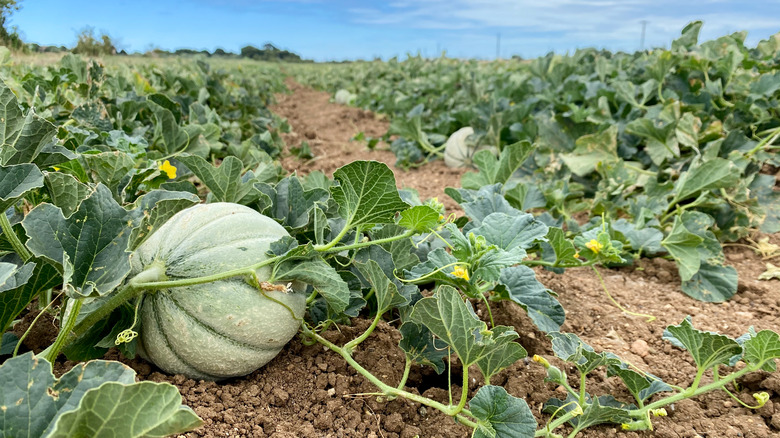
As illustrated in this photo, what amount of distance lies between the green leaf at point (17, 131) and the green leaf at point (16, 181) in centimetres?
16

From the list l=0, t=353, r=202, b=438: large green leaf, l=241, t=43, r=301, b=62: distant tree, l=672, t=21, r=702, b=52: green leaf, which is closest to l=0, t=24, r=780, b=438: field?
l=0, t=353, r=202, b=438: large green leaf

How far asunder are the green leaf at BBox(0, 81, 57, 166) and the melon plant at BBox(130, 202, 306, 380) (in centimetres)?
36

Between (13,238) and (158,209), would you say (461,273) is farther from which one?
(13,238)

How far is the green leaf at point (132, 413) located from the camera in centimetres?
89

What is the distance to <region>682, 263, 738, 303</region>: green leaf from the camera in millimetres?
2805

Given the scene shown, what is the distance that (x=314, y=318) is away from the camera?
187 centimetres

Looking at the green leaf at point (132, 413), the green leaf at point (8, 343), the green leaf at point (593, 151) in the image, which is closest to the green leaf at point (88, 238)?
the green leaf at point (132, 413)

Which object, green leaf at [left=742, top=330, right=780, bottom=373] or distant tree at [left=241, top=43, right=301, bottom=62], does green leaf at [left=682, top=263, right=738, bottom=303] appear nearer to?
green leaf at [left=742, top=330, right=780, bottom=373]

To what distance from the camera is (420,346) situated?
1687 mm

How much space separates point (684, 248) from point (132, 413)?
8.76 feet

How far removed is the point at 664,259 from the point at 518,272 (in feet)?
5.79

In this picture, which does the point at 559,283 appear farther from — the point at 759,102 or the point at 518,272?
the point at 759,102

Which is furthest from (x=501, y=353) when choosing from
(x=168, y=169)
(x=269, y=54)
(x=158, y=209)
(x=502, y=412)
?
(x=269, y=54)

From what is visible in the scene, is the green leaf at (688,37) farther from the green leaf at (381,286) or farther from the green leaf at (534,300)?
the green leaf at (381,286)
